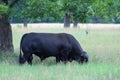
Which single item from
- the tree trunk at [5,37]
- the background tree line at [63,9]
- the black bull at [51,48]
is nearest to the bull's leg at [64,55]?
the black bull at [51,48]

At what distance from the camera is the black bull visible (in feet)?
49.2

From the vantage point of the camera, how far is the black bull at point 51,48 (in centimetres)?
1499

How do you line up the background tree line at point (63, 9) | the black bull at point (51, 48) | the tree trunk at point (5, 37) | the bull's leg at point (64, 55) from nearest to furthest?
1. the black bull at point (51, 48)
2. the bull's leg at point (64, 55)
3. the background tree line at point (63, 9)
4. the tree trunk at point (5, 37)

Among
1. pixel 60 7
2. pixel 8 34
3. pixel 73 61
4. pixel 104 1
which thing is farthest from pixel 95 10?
pixel 8 34

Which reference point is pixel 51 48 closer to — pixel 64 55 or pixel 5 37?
pixel 64 55

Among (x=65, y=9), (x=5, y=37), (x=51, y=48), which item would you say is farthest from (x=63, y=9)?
(x=5, y=37)

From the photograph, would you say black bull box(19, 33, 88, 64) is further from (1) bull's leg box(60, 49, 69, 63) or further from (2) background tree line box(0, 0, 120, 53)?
(2) background tree line box(0, 0, 120, 53)

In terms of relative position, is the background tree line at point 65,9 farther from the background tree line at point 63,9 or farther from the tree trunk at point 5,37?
the tree trunk at point 5,37

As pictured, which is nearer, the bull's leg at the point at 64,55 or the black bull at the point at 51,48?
the black bull at the point at 51,48

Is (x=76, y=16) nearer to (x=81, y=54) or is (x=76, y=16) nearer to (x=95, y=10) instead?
A: (x=95, y=10)

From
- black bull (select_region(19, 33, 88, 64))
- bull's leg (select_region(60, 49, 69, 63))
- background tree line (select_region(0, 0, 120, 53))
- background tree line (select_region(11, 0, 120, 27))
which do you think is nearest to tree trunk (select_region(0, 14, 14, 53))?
background tree line (select_region(0, 0, 120, 53))

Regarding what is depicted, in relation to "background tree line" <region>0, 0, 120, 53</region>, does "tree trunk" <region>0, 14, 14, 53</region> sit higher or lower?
lower

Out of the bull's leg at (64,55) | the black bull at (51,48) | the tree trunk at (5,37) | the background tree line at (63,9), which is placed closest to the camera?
the black bull at (51,48)

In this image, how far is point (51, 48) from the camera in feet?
50.6
